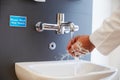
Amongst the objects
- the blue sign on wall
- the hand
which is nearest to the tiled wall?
the blue sign on wall

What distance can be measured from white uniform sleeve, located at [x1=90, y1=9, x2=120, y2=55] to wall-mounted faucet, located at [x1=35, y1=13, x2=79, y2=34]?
0.27 meters

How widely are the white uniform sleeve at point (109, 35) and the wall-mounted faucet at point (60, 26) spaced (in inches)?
10.6

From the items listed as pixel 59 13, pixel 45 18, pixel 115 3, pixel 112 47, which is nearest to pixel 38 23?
pixel 45 18

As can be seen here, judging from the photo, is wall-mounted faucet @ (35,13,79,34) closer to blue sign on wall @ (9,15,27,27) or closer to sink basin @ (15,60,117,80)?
blue sign on wall @ (9,15,27,27)

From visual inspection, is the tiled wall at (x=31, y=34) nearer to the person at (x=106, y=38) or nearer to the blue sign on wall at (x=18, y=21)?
the blue sign on wall at (x=18, y=21)

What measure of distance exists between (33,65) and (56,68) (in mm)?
155

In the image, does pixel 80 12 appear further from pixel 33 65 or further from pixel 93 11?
pixel 33 65

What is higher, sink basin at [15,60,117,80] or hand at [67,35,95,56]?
hand at [67,35,95,56]

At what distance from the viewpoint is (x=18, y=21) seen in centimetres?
122

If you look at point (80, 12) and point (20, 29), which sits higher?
point (80, 12)

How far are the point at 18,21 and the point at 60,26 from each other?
0.84 feet

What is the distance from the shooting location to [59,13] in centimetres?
135

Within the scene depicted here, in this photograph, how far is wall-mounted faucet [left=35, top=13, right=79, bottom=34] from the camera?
4.12 feet

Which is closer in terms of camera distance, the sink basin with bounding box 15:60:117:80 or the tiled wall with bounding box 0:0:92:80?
the sink basin with bounding box 15:60:117:80
